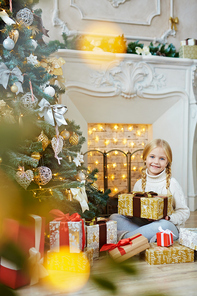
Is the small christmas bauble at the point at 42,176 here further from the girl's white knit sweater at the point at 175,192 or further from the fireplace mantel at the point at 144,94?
the fireplace mantel at the point at 144,94

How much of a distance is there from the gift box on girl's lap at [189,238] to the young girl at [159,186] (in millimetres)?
181

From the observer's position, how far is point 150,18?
339 cm

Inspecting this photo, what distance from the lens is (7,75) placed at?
4.72ft

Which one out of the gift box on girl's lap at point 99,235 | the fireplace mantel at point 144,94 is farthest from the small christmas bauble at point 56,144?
the fireplace mantel at point 144,94

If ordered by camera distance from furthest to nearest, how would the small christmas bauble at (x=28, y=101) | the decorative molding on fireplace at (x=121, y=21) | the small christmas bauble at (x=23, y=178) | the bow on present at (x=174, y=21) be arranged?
1. the bow on present at (x=174, y=21)
2. the decorative molding on fireplace at (x=121, y=21)
3. the small christmas bauble at (x=28, y=101)
4. the small christmas bauble at (x=23, y=178)

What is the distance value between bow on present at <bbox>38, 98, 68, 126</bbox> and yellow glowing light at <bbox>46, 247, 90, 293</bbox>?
68cm

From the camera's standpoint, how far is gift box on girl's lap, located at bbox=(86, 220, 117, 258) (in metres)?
1.64

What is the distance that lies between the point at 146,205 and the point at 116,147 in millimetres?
1580

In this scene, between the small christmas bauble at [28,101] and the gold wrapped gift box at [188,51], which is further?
the gold wrapped gift box at [188,51]

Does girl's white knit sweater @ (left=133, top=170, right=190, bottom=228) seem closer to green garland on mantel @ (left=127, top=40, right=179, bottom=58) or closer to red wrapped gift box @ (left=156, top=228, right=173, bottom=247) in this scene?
red wrapped gift box @ (left=156, top=228, right=173, bottom=247)

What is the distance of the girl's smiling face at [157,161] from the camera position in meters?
2.06

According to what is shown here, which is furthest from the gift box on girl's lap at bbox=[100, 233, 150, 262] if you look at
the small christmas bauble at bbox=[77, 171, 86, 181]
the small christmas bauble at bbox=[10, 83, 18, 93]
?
the small christmas bauble at bbox=[10, 83, 18, 93]

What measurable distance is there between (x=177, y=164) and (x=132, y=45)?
142cm

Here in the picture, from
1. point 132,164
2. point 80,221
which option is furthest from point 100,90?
point 80,221
